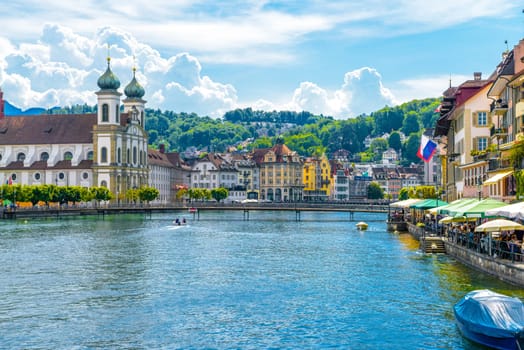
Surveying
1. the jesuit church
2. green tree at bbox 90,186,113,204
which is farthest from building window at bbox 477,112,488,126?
the jesuit church

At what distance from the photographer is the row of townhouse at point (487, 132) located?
52562 mm

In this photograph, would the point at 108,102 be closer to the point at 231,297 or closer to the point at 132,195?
the point at 132,195

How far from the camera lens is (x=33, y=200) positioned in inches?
5453

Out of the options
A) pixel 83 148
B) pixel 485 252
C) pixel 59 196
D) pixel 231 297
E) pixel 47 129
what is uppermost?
pixel 47 129

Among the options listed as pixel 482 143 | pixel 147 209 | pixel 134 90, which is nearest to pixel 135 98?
pixel 134 90

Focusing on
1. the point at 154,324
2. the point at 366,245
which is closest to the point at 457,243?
the point at 366,245

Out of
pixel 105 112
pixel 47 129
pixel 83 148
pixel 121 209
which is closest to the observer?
pixel 121 209

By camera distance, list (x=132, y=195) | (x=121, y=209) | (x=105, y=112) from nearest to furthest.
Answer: (x=121, y=209) < (x=132, y=195) < (x=105, y=112)

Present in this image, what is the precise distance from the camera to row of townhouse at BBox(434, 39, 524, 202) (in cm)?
5256

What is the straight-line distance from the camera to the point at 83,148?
173750mm

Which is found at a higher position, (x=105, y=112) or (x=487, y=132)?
(x=105, y=112)

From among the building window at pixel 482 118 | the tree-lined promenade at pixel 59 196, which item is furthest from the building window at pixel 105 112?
the building window at pixel 482 118

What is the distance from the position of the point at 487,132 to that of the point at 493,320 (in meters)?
47.8

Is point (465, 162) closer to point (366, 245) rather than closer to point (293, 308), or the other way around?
point (366, 245)
